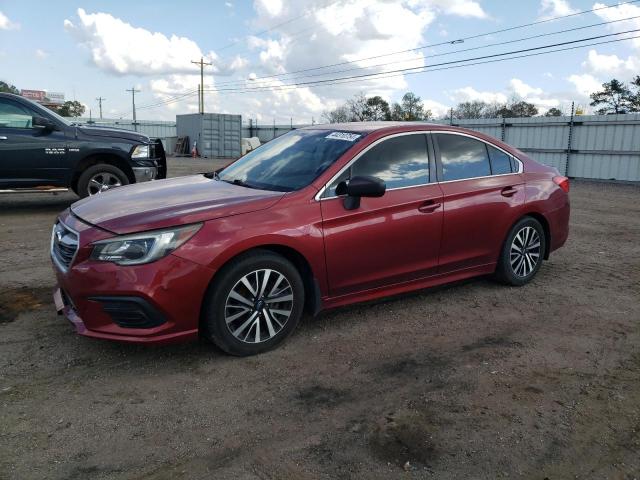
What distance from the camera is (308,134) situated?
483 centimetres

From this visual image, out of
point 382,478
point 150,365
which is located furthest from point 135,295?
point 382,478

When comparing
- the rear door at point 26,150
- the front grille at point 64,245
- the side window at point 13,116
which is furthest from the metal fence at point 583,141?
the front grille at point 64,245

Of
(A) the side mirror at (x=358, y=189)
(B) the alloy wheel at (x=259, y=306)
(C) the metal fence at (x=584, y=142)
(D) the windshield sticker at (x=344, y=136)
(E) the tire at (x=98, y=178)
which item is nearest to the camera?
(B) the alloy wheel at (x=259, y=306)

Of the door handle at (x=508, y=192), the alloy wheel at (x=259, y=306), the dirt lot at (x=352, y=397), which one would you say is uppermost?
the door handle at (x=508, y=192)

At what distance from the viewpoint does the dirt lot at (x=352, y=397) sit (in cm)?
263

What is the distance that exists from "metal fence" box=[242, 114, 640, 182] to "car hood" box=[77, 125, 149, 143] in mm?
7197

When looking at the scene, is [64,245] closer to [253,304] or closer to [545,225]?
[253,304]

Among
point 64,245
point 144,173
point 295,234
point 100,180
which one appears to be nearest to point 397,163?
point 295,234

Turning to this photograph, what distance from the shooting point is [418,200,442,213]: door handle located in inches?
175

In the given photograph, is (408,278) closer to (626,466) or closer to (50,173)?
(626,466)

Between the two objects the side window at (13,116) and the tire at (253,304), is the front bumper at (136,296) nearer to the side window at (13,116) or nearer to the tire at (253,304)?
the tire at (253,304)

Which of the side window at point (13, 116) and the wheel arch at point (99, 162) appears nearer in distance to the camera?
the side window at point (13, 116)

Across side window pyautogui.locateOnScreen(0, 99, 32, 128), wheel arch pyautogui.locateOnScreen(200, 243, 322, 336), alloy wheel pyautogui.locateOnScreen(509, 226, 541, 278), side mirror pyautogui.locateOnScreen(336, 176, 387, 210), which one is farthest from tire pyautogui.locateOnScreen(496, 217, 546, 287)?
side window pyautogui.locateOnScreen(0, 99, 32, 128)

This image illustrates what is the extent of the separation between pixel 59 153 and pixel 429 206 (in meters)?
6.70
